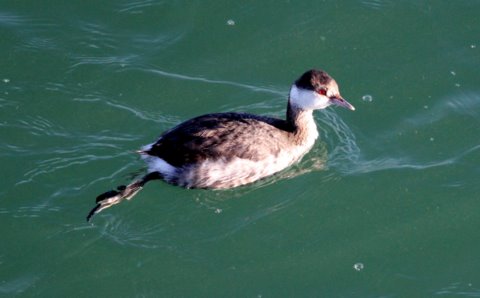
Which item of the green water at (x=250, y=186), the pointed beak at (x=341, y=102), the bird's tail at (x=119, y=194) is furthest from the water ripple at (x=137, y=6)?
the pointed beak at (x=341, y=102)

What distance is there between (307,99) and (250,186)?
111 centimetres

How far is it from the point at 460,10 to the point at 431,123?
204 centimetres

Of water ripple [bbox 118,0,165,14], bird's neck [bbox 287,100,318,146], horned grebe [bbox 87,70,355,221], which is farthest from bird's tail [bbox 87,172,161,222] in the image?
water ripple [bbox 118,0,165,14]

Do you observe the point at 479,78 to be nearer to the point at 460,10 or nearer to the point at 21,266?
the point at 460,10

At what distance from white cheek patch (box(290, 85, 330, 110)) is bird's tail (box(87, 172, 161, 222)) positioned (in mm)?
1699

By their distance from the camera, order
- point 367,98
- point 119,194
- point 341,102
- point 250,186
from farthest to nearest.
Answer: point 367,98 < point 341,102 < point 250,186 < point 119,194

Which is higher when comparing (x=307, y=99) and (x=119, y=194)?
(x=307, y=99)

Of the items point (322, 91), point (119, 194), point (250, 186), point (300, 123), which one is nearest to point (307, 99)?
point (322, 91)

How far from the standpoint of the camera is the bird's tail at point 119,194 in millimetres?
8797

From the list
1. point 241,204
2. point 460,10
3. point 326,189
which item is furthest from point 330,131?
point 460,10

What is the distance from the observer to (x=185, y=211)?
29.4 feet

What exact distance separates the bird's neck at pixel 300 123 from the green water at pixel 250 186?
0.26m

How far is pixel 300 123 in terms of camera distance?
970 centimetres

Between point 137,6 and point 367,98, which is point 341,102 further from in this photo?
point 137,6
